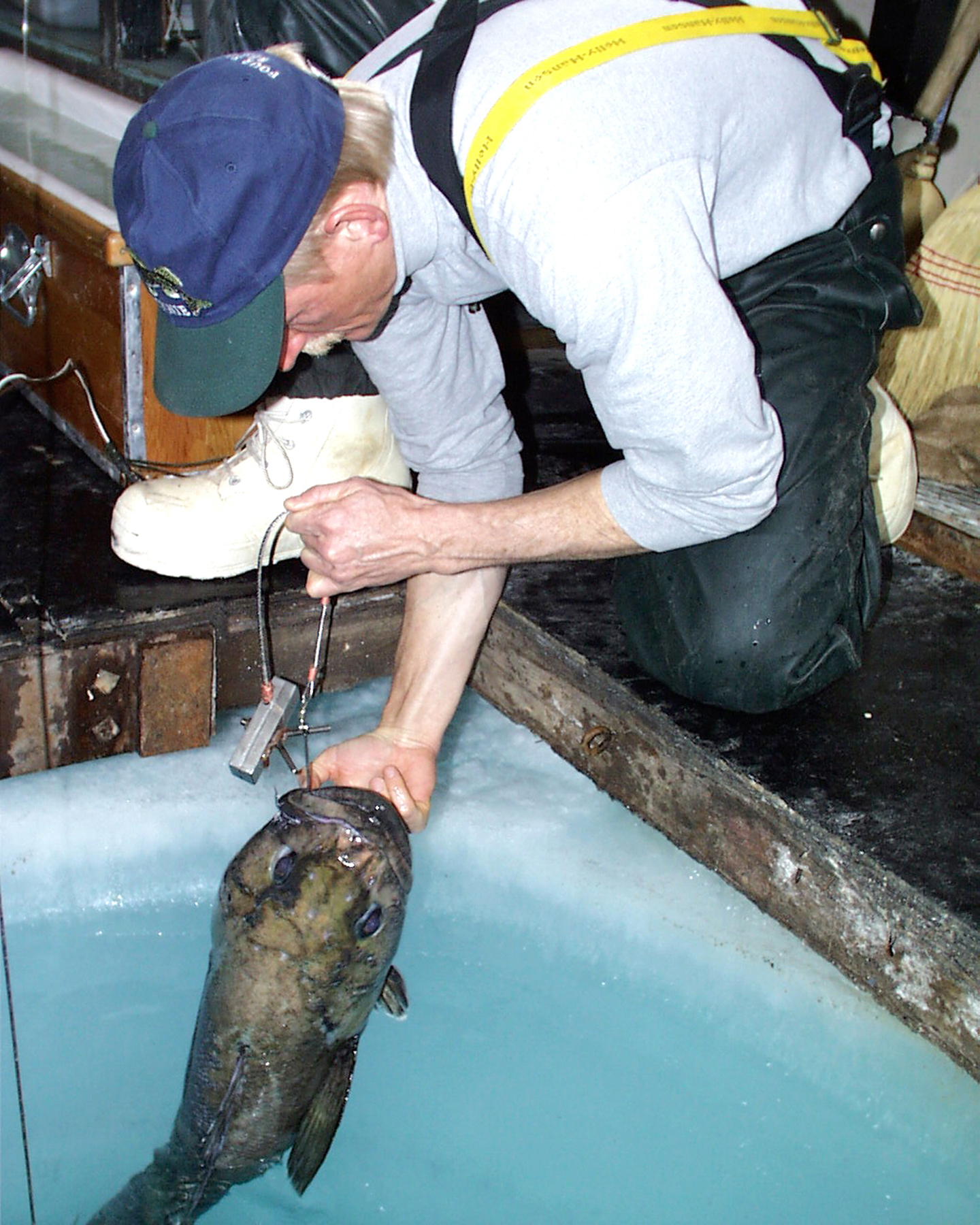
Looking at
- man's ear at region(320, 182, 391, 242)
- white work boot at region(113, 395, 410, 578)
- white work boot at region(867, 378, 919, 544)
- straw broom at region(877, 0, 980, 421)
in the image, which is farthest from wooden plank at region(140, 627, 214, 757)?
straw broom at region(877, 0, 980, 421)

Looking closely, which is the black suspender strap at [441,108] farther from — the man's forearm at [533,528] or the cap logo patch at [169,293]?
the man's forearm at [533,528]

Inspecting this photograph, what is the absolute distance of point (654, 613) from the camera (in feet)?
7.70

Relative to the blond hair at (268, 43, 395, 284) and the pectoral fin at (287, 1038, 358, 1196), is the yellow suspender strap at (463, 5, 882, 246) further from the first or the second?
the pectoral fin at (287, 1038, 358, 1196)

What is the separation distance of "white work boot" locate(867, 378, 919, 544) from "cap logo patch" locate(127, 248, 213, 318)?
4.90 feet

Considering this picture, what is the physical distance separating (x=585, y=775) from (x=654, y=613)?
392mm

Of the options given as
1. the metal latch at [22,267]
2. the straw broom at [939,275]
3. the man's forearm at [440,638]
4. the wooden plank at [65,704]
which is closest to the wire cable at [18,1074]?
the wooden plank at [65,704]

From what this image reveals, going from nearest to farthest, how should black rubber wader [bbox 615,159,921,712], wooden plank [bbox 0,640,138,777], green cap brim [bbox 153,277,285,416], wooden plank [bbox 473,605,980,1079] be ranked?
green cap brim [bbox 153,277,285,416] → wooden plank [bbox 473,605,980,1079] → black rubber wader [bbox 615,159,921,712] → wooden plank [bbox 0,640,138,777]

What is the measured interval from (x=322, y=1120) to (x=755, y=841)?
0.84 m

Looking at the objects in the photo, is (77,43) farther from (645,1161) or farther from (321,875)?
(645,1161)

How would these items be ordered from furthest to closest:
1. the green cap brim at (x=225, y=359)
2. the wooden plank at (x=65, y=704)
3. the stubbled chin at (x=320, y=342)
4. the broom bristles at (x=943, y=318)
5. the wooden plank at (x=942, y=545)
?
the broom bristles at (x=943, y=318), the wooden plank at (x=942, y=545), the wooden plank at (x=65, y=704), the stubbled chin at (x=320, y=342), the green cap brim at (x=225, y=359)

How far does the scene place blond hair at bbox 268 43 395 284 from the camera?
4.97ft

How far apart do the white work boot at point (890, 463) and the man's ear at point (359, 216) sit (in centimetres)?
132

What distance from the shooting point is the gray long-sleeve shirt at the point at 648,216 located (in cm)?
145

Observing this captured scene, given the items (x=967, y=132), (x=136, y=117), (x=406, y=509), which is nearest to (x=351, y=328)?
(x=406, y=509)
